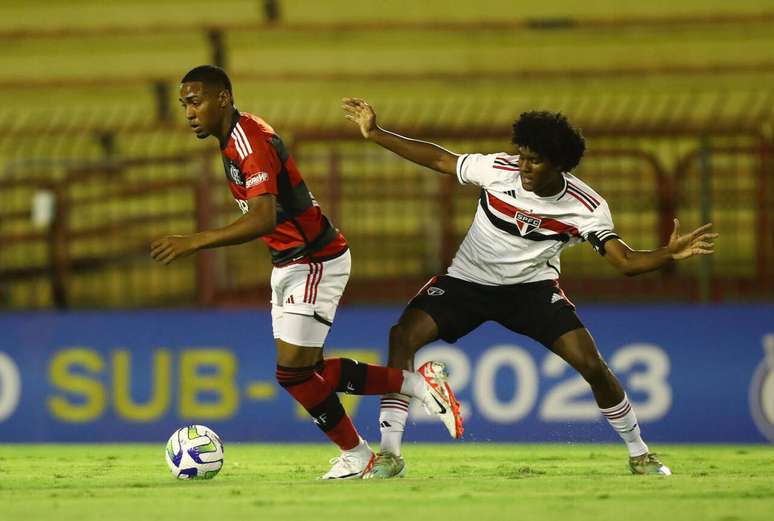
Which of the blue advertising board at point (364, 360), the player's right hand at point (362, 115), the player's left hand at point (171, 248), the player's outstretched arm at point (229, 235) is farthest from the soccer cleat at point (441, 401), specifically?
the blue advertising board at point (364, 360)

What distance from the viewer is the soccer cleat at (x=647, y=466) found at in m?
7.70

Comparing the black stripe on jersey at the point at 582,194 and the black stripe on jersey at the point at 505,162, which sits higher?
the black stripe on jersey at the point at 505,162

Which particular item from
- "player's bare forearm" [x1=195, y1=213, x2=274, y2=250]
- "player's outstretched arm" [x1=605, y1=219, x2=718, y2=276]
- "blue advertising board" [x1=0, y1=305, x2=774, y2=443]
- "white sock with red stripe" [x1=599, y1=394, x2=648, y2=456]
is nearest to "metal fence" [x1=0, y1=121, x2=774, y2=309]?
"blue advertising board" [x1=0, y1=305, x2=774, y2=443]

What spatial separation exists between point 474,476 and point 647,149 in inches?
190

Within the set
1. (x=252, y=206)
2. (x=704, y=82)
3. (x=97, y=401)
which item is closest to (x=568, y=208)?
(x=252, y=206)

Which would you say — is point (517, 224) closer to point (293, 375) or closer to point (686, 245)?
point (686, 245)

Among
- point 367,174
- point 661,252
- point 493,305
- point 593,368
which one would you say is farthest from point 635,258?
point 367,174

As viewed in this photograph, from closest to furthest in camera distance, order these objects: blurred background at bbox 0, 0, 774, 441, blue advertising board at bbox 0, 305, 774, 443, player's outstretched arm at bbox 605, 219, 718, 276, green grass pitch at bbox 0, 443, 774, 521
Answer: green grass pitch at bbox 0, 443, 774, 521, player's outstretched arm at bbox 605, 219, 718, 276, blue advertising board at bbox 0, 305, 774, 443, blurred background at bbox 0, 0, 774, 441

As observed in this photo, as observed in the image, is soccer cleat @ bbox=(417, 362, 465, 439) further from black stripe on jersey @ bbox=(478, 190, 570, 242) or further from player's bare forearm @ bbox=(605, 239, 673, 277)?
player's bare forearm @ bbox=(605, 239, 673, 277)

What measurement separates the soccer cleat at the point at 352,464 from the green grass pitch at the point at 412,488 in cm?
19

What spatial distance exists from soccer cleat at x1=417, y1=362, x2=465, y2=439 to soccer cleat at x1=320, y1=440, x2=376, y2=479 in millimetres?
404

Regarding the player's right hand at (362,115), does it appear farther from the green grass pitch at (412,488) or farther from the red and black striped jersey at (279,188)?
the green grass pitch at (412,488)

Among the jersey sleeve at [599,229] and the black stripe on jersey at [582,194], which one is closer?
the jersey sleeve at [599,229]

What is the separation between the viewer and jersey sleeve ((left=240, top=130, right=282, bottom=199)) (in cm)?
708
